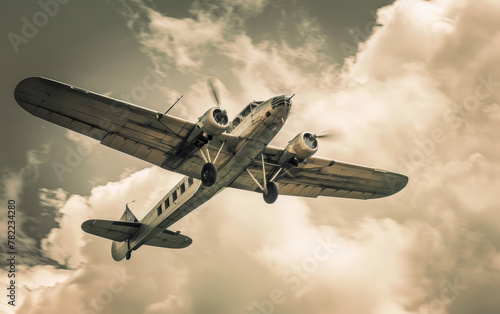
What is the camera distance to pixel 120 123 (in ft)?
65.1

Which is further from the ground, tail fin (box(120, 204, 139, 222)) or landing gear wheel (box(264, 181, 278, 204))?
landing gear wheel (box(264, 181, 278, 204))

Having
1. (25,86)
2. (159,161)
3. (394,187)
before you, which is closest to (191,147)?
(159,161)

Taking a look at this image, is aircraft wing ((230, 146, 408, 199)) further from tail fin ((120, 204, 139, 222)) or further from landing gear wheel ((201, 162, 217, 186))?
tail fin ((120, 204, 139, 222))

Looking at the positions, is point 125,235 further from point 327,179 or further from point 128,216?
point 327,179

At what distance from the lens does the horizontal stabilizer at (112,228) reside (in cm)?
2392

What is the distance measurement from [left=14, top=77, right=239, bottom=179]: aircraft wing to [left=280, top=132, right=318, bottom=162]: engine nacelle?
245 cm

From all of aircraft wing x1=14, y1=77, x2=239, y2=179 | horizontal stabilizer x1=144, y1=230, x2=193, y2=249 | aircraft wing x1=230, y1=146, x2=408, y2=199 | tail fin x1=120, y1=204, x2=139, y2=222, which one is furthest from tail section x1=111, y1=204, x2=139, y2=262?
aircraft wing x1=230, y1=146, x2=408, y2=199

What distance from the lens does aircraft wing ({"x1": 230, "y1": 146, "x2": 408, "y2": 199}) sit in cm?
2344

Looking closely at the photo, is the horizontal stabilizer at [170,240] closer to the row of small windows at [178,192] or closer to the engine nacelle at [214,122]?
the row of small windows at [178,192]

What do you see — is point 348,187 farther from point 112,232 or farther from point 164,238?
point 112,232

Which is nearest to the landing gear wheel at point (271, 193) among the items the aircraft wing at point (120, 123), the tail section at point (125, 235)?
the aircraft wing at point (120, 123)

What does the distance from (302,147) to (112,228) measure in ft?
33.7

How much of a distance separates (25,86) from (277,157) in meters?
10.1

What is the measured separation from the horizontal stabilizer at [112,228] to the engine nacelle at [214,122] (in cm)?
824
